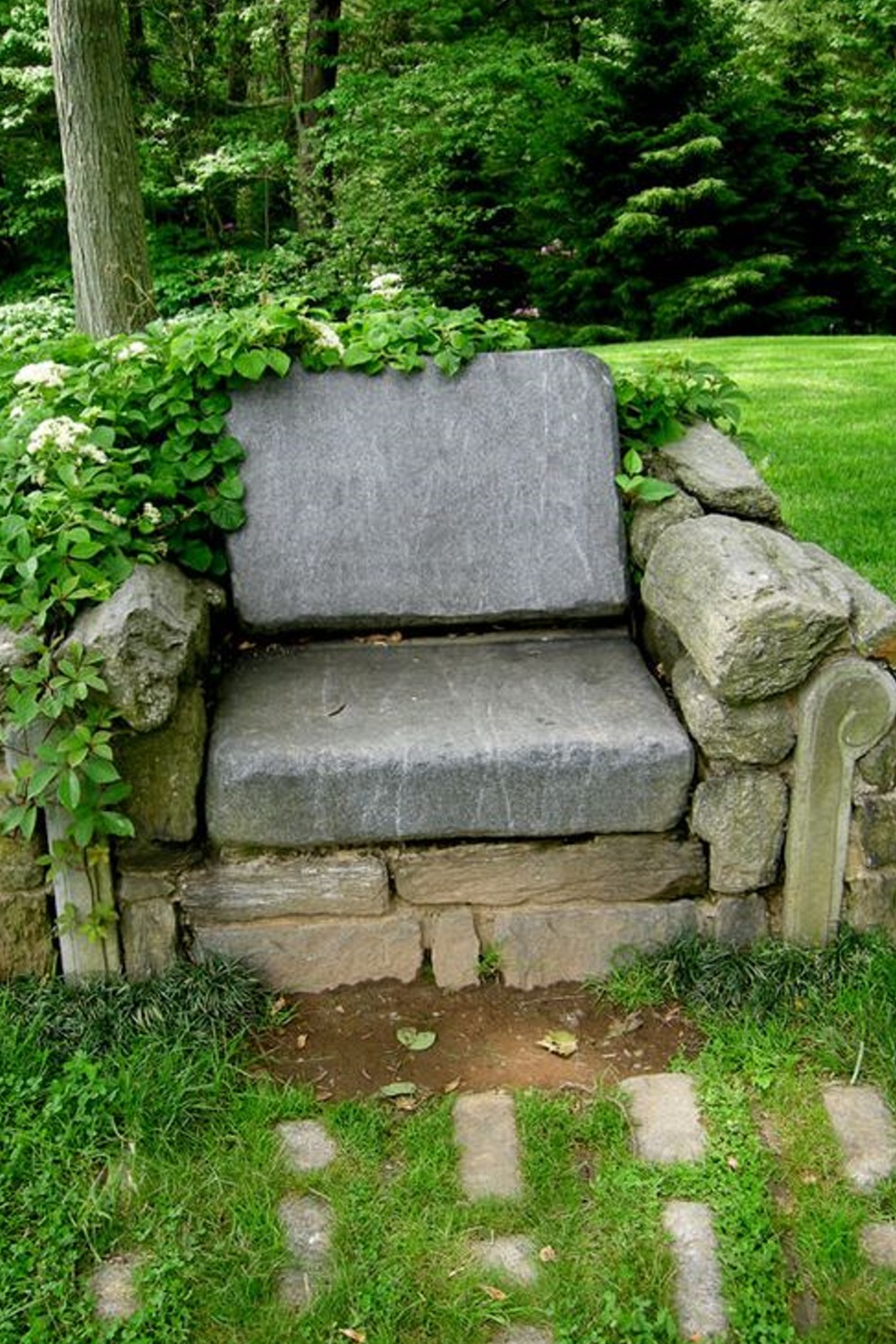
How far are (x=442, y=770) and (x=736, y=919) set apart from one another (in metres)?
0.64

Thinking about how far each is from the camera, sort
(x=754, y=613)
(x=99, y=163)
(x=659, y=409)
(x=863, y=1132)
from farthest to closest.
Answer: (x=99, y=163)
(x=659, y=409)
(x=754, y=613)
(x=863, y=1132)

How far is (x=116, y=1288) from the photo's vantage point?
180 centimetres

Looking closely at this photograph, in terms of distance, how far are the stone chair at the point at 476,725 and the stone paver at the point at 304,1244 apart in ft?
1.82

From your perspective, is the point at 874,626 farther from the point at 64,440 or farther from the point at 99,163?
the point at 99,163

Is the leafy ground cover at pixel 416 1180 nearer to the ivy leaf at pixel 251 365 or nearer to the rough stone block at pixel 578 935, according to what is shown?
the rough stone block at pixel 578 935

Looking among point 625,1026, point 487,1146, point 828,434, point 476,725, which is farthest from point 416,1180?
point 828,434

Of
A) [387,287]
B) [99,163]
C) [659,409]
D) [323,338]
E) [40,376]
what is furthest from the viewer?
[99,163]

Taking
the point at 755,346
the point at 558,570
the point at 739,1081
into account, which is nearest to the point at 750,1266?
the point at 739,1081

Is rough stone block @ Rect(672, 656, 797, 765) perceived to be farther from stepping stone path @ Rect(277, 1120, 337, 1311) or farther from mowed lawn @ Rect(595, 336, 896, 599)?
mowed lawn @ Rect(595, 336, 896, 599)

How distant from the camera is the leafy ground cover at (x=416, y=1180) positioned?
1.75m

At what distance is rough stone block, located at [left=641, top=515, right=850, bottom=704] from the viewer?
2191 millimetres

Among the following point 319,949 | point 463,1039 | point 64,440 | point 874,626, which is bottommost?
point 463,1039

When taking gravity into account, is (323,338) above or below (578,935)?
above

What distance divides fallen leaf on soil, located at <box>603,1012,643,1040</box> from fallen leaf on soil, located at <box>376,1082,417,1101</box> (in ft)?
1.22
